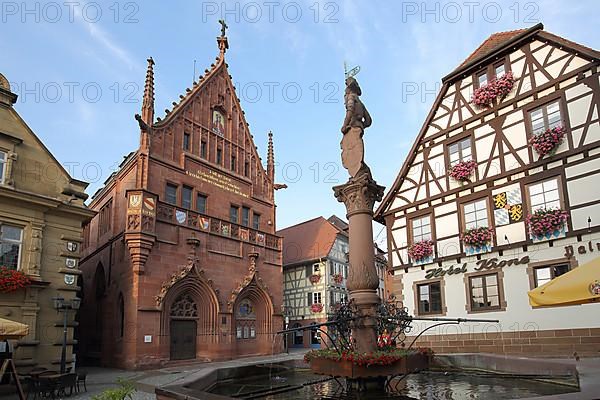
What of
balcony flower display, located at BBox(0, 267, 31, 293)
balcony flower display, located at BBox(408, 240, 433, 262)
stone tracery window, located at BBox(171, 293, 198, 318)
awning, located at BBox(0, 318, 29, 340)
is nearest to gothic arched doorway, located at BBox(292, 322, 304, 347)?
stone tracery window, located at BBox(171, 293, 198, 318)

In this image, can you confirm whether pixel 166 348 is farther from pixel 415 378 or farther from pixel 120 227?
pixel 415 378

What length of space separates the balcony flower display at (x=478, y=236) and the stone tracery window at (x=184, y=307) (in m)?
13.6

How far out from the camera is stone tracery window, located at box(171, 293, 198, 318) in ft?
74.8

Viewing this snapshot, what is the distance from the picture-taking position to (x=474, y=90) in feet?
64.3

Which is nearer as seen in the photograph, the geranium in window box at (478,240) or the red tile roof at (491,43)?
the geranium in window box at (478,240)

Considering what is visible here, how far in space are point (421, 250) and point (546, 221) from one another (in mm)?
5491

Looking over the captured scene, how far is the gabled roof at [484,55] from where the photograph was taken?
16484 mm

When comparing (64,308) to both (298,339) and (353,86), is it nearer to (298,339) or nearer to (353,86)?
(353,86)

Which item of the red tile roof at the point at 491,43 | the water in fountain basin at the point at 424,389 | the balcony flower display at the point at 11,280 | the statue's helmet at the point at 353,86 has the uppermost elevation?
the red tile roof at the point at 491,43

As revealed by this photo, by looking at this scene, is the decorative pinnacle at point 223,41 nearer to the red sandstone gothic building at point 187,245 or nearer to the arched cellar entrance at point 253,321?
the red sandstone gothic building at point 187,245

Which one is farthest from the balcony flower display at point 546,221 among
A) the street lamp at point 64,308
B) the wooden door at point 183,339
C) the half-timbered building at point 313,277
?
the half-timbered building at point 313,277

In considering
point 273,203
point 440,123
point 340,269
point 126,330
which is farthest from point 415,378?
point 340,269

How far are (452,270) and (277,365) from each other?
9197mm

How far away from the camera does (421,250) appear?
784 inches
